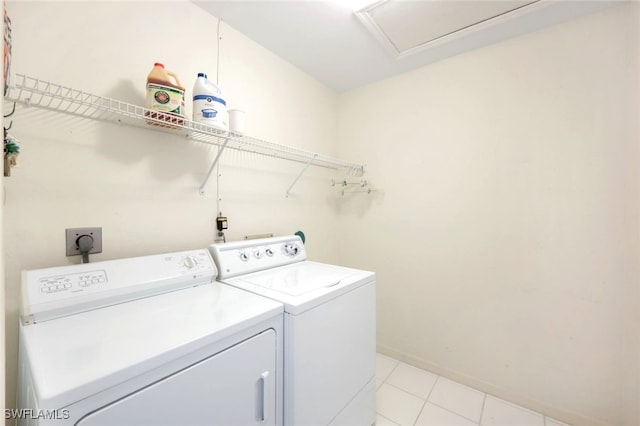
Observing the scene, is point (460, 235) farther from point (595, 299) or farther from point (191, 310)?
point (191, 310)

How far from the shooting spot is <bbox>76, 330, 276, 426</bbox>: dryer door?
702 millimetres

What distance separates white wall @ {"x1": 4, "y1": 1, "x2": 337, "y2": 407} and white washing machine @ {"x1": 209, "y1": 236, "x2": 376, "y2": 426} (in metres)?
0.32

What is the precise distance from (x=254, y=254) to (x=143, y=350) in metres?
0.91

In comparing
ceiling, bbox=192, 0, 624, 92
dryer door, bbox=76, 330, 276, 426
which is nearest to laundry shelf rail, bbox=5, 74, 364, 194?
ceiling, bbox=192, 0, 624, 92

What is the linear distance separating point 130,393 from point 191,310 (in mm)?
350

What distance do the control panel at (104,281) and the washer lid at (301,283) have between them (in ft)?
0.75

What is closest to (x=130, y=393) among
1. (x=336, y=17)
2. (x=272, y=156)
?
(x=272, y=156)

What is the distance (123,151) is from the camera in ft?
4.33

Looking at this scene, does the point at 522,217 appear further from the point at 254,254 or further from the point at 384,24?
the point at 254,254

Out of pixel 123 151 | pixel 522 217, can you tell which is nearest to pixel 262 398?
pixel 123 151

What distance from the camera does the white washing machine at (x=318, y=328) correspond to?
3.60 ft

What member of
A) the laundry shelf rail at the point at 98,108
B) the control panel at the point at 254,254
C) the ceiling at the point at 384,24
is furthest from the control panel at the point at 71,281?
the ceiling at the point at 384,24

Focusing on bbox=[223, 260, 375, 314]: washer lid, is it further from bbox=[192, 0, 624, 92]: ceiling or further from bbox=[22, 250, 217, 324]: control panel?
bbox=[192, 0, 624, 92]: ceiling

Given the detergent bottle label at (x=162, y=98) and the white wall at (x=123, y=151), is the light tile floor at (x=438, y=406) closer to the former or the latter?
the white wall at (x=123, y=151)
